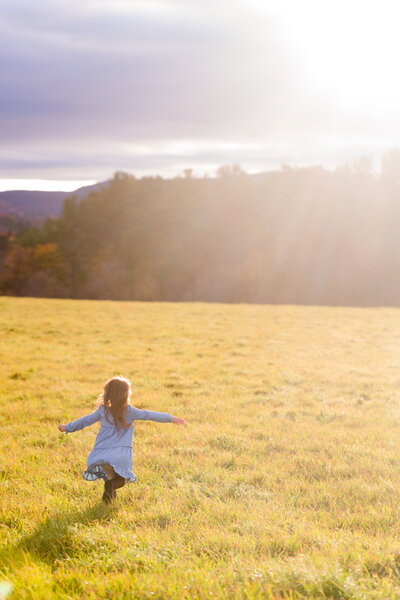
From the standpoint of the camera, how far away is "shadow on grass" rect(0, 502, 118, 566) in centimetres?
454

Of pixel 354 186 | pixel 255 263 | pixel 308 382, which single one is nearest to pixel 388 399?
pixel 308 382

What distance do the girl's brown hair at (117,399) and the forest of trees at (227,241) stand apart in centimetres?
6404

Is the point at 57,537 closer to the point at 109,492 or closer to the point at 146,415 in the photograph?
the point at 109,492

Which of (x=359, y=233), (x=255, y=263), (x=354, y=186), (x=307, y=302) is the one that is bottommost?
(x=307, y=302)

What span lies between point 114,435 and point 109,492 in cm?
64

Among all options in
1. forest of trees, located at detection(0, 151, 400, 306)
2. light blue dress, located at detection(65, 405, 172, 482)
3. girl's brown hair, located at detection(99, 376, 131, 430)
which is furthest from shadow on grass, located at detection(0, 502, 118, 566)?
forest of trees, located at detection(0, 151, 400, 306)

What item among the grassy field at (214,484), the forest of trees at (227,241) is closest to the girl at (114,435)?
the grassy field at (214,484)

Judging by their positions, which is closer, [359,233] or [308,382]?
[308,382]

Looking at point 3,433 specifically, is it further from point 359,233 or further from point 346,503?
point 359,233

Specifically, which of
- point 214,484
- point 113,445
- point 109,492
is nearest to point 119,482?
point 109,492

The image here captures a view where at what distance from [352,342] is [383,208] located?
61.4m

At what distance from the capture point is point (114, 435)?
568cm

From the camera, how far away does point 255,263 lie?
75.6m

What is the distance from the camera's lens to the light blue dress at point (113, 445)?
217 inches
